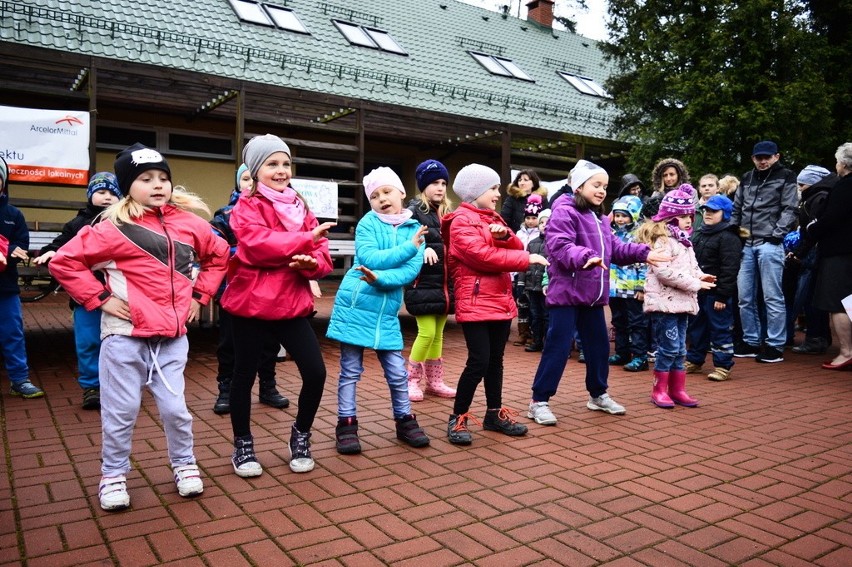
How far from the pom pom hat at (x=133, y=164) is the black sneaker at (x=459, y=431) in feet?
Result: 7.97

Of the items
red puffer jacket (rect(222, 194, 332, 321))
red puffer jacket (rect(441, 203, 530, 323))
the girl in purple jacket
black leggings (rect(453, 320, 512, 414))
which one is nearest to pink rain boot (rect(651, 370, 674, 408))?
the girl in purple jacket

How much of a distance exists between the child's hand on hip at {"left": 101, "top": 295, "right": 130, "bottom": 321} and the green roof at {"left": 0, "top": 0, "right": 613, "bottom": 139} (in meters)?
8.08

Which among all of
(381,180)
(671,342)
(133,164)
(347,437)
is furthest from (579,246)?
(133,164)

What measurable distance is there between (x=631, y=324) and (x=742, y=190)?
7.77 feet

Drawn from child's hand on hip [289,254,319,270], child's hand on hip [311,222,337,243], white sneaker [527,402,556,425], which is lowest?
white sneaker [527,402,556,425]

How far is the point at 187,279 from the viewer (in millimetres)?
3666

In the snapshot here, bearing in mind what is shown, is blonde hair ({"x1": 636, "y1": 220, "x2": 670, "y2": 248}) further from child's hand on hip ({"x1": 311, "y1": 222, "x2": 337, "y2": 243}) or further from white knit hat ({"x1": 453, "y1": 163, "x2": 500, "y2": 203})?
child's hand on hip ({"x1": 311, "y1": 222, "x2": 337, "y2": 243})

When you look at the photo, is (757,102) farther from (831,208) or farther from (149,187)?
(149,187)

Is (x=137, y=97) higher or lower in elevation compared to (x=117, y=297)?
higher

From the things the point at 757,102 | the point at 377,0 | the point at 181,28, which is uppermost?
the point at 377,0

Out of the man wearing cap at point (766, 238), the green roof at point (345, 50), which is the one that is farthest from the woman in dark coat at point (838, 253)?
the green roof at point (345, 50)

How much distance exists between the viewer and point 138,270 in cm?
348

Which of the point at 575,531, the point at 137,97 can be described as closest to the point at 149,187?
the point at 575,531

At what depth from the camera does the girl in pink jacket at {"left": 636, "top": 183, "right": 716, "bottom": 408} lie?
18.3 feet
